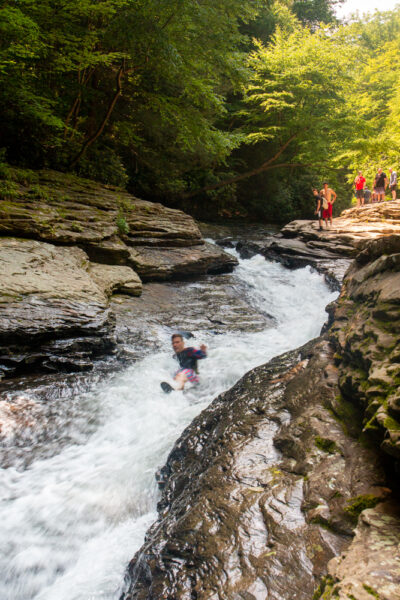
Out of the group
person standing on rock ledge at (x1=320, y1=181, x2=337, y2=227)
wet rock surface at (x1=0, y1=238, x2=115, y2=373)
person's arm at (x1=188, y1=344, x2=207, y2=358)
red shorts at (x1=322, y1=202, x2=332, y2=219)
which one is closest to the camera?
wet rock surface at (x1=0, y1=238, x2=115, y2=373)

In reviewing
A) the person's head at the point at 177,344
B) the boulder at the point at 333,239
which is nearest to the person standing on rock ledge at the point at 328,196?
the boulder at the point at 333,239

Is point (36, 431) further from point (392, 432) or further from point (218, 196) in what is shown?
point (218, 196)

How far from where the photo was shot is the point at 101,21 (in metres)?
10.5

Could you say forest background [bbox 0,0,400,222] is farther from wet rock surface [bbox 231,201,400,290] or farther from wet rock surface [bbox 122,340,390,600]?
wet rock surface [bbox 122,340,390,600]

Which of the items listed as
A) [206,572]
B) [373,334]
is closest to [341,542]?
[206,572]

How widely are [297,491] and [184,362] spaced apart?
3.62 metres

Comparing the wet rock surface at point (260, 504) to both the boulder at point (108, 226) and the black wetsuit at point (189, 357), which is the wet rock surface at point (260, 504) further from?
the boulder at point (108, 226)

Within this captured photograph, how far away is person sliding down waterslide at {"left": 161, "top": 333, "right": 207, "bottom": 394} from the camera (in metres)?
5.30

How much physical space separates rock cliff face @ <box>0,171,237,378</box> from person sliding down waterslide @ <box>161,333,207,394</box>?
1.17m

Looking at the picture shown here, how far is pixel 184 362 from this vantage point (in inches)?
228

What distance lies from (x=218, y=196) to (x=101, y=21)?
1064 centimetres

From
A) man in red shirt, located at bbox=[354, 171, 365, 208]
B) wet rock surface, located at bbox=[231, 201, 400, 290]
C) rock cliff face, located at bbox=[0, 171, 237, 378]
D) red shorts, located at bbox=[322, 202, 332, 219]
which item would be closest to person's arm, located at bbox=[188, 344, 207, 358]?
rock cliff face, located at bbox=[0, 171, 237, 378]

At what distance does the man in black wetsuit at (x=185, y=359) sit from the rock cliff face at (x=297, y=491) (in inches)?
63.7

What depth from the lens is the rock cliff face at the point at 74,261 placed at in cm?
500
